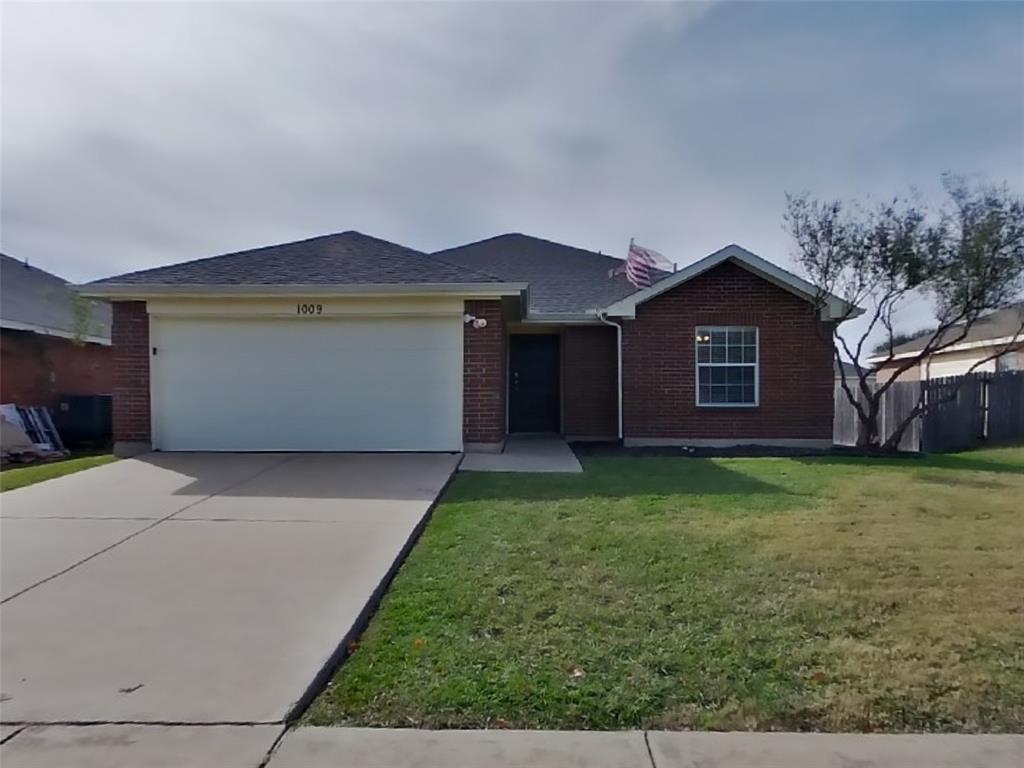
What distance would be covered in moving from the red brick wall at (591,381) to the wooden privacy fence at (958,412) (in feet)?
20.8

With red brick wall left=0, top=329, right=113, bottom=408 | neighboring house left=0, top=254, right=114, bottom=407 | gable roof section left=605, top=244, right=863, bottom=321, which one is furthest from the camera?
neighboring house left=0, top=254, right=114, bottom=407

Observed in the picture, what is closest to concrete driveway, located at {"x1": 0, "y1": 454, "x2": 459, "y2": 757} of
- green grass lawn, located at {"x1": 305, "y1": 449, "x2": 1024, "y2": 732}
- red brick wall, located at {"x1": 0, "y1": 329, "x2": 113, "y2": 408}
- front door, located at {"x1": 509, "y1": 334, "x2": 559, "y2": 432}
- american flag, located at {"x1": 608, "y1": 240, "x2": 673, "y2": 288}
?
green grass lawn, located at {"x1": 305, "y1": 449, "x2": 1024, "y2": 732}

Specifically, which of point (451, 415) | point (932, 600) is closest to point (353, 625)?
point (932, 600)

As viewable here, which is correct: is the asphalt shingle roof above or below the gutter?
above

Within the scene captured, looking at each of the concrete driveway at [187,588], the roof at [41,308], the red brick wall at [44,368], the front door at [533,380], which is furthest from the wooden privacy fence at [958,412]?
the red brick wall at [44,368]

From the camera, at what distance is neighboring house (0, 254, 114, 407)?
15.0 meters

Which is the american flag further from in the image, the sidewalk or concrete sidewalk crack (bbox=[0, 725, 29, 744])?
concrete sidewalk crack (bbox=[0, 725, 29, 744])

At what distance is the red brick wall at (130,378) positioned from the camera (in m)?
10.3

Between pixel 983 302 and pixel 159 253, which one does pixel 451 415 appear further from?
pixel 159 253

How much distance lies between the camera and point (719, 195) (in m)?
13.5

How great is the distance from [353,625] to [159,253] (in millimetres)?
17612

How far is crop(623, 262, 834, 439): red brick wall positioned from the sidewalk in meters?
9.71

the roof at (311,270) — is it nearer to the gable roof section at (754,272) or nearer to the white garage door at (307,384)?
the white garage door at (307,384)

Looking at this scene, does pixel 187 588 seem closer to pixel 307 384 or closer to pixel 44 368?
pixel 307 384
